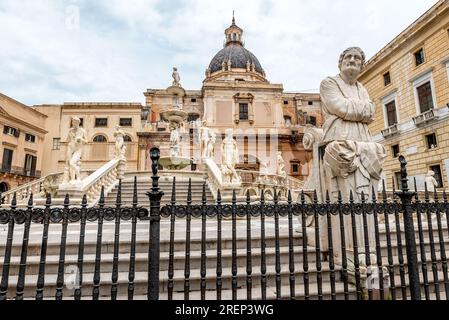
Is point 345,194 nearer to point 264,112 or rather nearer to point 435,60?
point 435,60

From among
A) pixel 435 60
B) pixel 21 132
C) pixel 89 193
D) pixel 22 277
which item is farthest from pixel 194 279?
pixel 21 132

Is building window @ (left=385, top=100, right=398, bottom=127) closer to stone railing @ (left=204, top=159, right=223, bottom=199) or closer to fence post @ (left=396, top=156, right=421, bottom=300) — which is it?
stone railing @ (left=204, top=159, right=223, bottom=199)

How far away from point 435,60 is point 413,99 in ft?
9.40

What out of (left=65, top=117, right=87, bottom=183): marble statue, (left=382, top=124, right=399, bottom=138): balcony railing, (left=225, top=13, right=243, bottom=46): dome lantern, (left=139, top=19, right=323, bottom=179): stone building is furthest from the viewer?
(left=225, top=13, right=243, bottom=46): dome lantern

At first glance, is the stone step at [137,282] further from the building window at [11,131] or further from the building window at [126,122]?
the building window at [11,131]

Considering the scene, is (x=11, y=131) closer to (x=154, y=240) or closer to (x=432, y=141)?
(x=154, y=240)

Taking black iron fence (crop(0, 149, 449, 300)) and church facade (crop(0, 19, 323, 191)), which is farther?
church facade (crop(0, 19, 323, 191))

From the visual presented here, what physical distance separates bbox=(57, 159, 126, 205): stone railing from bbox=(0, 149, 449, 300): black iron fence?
6.17m

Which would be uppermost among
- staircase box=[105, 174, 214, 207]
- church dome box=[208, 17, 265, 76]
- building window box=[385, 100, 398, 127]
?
church dome box=[208, 17, 265, 76]

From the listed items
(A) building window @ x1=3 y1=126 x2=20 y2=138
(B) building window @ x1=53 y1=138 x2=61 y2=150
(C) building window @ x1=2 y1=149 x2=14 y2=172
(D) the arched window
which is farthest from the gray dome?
(C) building window @ x1=2 y1=149 x2=14 y2=172

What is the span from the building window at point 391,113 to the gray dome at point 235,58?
27.6m

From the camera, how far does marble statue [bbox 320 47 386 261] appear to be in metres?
3.91

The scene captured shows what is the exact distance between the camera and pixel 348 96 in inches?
169

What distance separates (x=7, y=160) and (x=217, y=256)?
37516mm
